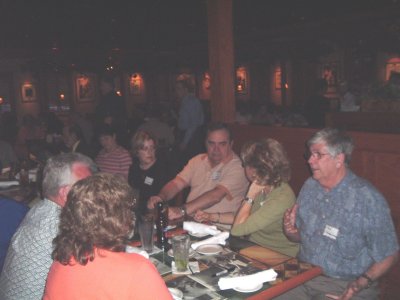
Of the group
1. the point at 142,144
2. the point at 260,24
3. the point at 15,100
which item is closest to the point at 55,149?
the point at 142,144

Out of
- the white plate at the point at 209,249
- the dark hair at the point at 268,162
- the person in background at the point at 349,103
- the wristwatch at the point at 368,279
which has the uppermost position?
the person in background at the point at 349,103

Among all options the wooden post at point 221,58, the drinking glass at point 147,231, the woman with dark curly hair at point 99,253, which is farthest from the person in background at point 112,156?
the woman with dark curly hair at point 99,253

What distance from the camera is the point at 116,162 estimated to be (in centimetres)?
400

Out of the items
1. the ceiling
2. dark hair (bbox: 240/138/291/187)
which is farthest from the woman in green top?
the ceiling

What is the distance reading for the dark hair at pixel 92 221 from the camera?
50.8 inches

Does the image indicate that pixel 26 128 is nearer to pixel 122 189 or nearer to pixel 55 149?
pixel 55 149

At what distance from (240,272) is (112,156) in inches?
101

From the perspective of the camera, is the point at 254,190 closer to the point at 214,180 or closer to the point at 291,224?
the point at 291,224

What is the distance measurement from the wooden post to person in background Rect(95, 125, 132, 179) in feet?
3.74

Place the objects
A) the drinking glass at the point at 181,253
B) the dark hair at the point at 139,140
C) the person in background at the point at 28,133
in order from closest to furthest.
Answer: the drinking glass at the point at 181,253, the dark hair at the point at 139,140, the person in background at the point at 28,133

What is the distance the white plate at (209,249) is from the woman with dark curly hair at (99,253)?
26.3 inches

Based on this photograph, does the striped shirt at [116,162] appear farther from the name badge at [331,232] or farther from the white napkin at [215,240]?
the name badge at [331,232]

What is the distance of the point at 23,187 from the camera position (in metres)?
3.71

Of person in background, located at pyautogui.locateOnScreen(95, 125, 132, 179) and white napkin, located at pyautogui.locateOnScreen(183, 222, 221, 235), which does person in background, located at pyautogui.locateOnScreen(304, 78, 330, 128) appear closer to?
person in background, located at pyautogui.locateOnScreen(95, 125, 132, 179)
